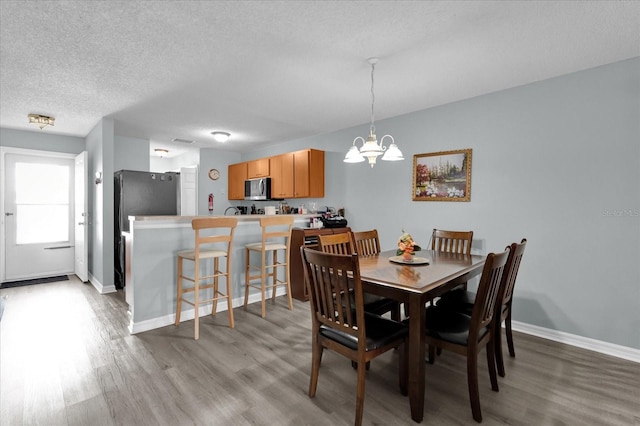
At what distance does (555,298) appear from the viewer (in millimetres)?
2904

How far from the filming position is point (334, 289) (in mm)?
1819

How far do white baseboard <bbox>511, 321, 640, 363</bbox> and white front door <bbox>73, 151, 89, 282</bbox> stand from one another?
5.94 meters

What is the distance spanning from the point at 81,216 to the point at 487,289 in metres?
5.81

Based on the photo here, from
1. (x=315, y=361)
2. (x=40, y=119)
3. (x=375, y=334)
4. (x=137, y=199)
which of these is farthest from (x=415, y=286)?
(x=40, y=119)

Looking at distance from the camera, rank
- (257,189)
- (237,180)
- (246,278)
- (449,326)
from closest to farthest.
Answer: (449,326), (246,278), (257,189), (237,180)

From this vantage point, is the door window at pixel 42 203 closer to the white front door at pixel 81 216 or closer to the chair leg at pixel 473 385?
the white front door at pixel 81 216

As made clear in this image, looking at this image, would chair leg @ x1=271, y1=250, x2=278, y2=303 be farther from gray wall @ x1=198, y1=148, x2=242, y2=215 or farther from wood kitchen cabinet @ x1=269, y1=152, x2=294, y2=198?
gray wall @ x1=198, y1=148, x2=242, y2=215

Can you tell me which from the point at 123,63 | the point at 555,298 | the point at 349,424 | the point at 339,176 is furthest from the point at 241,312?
the point at 555,298

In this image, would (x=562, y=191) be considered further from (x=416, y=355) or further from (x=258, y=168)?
(x=258, y=168)

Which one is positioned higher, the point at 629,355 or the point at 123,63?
the point at 123,63

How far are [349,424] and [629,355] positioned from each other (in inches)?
98.3

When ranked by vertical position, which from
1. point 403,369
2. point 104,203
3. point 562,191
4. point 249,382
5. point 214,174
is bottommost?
point 249,382

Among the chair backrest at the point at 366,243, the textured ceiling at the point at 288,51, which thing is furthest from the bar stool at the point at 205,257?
the textured ceiling at the point at 288,51

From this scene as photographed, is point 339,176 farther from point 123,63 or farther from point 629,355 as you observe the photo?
point 629,355
